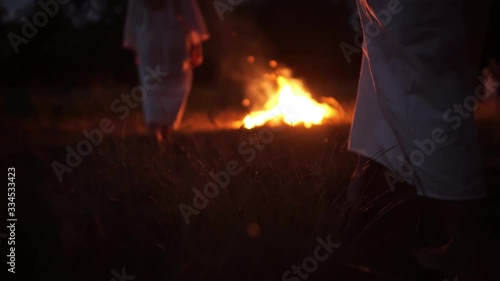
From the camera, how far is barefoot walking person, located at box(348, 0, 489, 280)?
2.18 metres

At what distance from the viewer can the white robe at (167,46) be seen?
5.68 m

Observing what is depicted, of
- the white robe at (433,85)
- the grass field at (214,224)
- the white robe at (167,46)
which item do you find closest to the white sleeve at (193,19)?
the white robe at (167,46)

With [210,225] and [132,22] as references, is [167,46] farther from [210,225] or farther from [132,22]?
[210,225]

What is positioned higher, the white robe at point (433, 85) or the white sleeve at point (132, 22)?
the white sleeve at point (132, 22)

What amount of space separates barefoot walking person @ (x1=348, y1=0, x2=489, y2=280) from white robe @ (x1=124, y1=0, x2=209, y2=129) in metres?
3.51

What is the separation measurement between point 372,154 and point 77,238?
1.26 m

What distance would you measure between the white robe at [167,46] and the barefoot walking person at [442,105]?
11.5ft

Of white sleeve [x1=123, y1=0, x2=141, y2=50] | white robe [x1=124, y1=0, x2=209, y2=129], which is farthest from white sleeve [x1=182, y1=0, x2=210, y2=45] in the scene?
white sleeve [x1=123, y1=0, x2=141, y2=50]

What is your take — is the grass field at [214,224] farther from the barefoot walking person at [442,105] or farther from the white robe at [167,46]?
the white robe at [167,46]

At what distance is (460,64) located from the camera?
87.7 inches

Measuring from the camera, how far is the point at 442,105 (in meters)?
2.24

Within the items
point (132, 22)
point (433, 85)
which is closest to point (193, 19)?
point (132, 22)

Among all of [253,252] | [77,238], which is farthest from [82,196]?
[253,252]

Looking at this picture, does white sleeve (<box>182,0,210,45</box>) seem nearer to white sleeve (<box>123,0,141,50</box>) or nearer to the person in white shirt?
the person in white shirt
